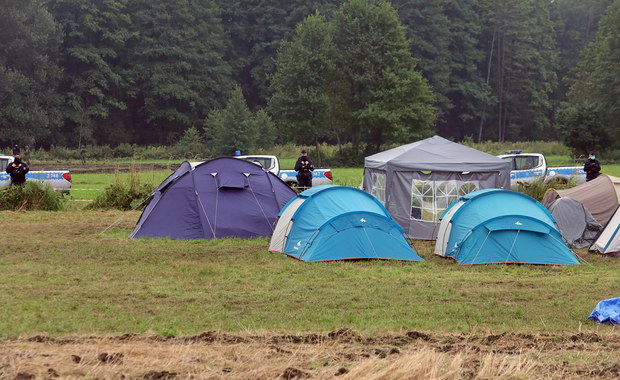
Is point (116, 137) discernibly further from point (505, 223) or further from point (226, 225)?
point (505, 223)

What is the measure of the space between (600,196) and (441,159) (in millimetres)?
3368

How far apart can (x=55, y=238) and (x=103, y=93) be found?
176ft

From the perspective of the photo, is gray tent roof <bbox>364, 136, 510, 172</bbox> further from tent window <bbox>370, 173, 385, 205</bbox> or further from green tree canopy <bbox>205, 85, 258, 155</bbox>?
green tree canopy <bbox>205, 85, 258, 155</bbox>

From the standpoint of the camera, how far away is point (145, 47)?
6938cm

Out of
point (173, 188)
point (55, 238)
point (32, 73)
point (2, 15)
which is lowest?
point (55, 238)

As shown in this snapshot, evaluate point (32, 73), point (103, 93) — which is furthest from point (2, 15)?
point (103, 93)

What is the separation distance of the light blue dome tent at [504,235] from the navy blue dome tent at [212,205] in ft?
14.7

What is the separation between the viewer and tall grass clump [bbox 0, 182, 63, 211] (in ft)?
74.7

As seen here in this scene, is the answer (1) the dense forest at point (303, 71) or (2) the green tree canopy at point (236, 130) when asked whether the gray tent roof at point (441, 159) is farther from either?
(2) the green tree canopy at point (236, 130)

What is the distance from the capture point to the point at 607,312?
9664 mm

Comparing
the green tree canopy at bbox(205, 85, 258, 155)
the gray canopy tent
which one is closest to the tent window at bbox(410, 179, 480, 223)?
the gray canopy tent

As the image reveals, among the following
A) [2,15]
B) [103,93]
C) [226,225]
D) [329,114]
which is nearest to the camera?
[226,225]

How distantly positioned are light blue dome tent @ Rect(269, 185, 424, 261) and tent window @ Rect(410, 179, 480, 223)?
2.91m

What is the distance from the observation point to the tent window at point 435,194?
17.6 meters
